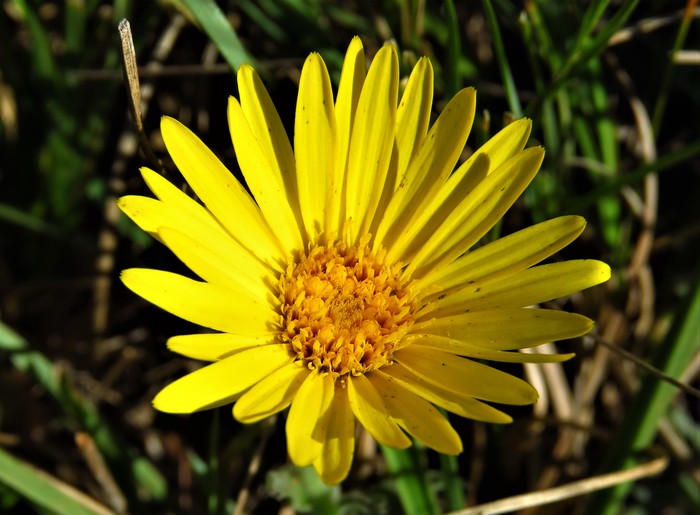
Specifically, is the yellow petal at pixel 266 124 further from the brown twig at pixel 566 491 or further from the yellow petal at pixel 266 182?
the brown twig at pixel 566 491

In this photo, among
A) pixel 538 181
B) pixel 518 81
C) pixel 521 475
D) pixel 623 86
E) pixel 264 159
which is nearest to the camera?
pixel 264 159

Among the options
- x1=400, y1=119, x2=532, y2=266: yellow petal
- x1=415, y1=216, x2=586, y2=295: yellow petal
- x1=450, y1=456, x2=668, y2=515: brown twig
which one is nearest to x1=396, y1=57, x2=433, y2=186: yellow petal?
x1=400, y1=119, x2=532, y2=266: yellow petal

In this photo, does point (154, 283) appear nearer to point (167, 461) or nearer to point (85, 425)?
point (85, 425)

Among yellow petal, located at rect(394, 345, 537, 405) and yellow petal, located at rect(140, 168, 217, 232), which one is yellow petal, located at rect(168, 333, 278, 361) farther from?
yellow petal, located at rect(394, 345, 537, 405)

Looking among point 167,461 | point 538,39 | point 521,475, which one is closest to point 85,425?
point 167,461

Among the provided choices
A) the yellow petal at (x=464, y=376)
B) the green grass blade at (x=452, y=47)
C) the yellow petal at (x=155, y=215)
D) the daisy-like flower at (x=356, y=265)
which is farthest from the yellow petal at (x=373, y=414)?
the green grass blade at (x=452, y=47)
